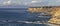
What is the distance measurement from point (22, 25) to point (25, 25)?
619mm

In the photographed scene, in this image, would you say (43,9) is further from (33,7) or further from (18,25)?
(18,25)

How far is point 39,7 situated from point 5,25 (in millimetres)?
34502

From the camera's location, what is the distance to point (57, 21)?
2884 centimetres

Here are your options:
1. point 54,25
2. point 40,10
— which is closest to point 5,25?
point 54,25

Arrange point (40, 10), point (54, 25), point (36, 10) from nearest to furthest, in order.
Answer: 1. point (54, 25)
2. point (40, 10)
3. point (36, 10)

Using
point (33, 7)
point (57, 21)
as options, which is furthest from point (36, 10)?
point (57, 21)

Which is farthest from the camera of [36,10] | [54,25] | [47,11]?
[36,10]

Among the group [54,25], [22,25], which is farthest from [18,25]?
Answer: [54,25]

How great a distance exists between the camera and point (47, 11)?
60062mm

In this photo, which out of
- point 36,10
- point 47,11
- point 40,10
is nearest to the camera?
point 47,11

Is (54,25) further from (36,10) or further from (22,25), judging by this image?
(36,10)

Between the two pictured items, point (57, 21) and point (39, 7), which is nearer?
point (57, 21)

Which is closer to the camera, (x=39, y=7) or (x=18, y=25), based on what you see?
(x=18, y=25)

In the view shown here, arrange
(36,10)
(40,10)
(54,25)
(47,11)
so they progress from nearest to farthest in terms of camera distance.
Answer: (54,25)
(47,11)
(40,10)
(36,10)
